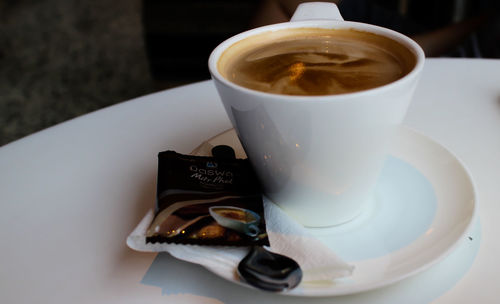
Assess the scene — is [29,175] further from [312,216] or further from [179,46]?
[179,46]

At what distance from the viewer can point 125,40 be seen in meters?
2.94

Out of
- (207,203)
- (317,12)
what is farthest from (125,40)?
(207,203)

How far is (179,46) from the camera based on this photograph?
2.94 m

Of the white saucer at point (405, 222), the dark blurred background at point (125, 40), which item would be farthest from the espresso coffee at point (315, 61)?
the dark blurred background at point (125, 40)

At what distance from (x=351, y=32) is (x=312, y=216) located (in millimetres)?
248

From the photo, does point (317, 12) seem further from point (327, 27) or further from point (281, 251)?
point (281, 251)

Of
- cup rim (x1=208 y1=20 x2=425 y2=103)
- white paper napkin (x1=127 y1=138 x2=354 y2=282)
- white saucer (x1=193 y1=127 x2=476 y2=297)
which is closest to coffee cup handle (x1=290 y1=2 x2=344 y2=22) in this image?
cup rim (x1=208 y1=20 x2=425 y2=103)

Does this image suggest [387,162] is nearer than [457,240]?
No

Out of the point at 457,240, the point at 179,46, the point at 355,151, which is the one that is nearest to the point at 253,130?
the point at 355,151

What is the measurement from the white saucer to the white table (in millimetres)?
30

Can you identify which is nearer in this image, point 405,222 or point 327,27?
point 405,222

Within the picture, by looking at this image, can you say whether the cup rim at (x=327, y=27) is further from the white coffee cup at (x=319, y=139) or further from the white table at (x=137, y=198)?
the white table at (x=137, y=198)

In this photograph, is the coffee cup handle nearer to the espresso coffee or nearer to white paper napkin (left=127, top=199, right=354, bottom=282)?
the espresso coffee

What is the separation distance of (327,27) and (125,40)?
2.55 m
